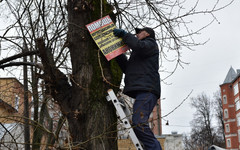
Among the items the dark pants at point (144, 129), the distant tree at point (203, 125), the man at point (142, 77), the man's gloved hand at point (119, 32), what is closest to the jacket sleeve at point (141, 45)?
the man at point (142, 77)

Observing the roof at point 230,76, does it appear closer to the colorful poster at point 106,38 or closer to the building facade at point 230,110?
the building facade at point 230,110

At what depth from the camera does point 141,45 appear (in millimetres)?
4023

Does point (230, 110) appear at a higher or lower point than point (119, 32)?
higher

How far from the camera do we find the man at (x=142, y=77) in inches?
150

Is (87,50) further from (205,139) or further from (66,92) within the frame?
(205,139)

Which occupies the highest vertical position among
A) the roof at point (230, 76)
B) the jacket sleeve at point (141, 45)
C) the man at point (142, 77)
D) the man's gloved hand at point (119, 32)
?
the roof at point (230, 76)

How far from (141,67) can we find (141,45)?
0.30m

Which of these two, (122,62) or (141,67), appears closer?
(141,67)

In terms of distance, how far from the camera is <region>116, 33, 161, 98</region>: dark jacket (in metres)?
3.99

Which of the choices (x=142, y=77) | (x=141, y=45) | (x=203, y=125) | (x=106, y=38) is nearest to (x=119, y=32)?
(x=106, y=38)

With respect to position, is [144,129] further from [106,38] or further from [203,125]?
[203,125]

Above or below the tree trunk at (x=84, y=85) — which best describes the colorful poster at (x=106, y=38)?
above

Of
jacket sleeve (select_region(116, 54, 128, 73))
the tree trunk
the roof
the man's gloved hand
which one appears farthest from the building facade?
the tree trunk

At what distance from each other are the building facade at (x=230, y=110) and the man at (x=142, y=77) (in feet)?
153
